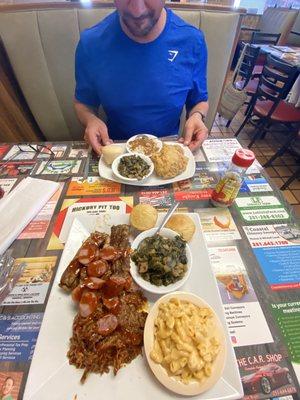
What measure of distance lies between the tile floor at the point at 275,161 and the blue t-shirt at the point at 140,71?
0.96m

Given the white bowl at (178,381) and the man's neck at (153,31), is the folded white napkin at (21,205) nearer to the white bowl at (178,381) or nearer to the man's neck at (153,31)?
the white bowl at (178,381)

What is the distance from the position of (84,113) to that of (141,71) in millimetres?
435

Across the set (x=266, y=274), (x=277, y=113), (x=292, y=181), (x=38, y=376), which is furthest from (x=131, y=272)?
(x=277, y=113)

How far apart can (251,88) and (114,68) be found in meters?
2.73

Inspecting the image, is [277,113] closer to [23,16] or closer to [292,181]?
[292,181]

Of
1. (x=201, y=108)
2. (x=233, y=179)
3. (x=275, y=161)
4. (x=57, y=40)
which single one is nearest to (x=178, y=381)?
(x=233, y=179)

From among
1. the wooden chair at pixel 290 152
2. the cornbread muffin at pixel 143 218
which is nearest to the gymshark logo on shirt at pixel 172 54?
the cornbread muffin at pixel 143 218

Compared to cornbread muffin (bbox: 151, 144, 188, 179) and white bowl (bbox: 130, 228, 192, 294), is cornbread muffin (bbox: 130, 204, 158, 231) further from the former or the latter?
cornbread muffin (bbox: 151, 144, 188, 179)

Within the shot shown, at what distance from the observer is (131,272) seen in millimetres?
724

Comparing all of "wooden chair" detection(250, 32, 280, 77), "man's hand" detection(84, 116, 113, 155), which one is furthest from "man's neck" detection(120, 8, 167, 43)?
"wooden chair" detection(250, 32, 280, 77)

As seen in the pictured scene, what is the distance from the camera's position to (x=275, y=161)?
9.57ft

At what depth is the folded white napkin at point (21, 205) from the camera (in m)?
0.86

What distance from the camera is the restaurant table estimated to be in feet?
1.99

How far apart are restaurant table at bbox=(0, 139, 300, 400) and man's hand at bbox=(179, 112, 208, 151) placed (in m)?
0.06
